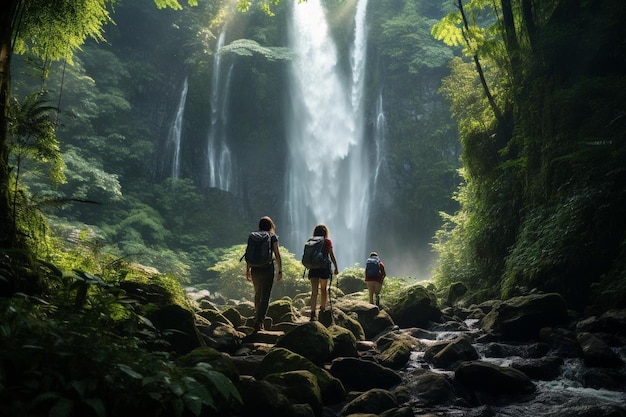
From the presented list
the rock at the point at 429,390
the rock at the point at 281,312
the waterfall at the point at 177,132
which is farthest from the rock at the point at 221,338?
the waterfall at the point at 177,132

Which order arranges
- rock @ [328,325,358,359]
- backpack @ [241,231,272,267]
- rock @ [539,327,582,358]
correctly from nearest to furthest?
rock @ [539,327,582,358] → rock @ [328,325,358,359] → backpack @ [241,231,272,267]

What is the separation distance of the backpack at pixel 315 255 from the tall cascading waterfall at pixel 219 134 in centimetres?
2393

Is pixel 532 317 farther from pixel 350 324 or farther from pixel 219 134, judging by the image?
pixel 219 134

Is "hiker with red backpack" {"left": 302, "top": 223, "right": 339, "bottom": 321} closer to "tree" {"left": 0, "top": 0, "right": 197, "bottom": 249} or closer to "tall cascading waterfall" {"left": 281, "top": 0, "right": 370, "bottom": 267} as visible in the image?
"tree" {"left": 0, "top": 0, "right": 197, "bottom": 249}

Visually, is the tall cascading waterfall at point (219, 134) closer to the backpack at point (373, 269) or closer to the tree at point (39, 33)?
the backpack at point (373, 269)

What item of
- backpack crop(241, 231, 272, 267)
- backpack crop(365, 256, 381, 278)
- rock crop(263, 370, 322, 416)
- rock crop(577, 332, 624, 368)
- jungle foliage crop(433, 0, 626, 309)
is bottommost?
rock crop(263, 370, 322, 416)

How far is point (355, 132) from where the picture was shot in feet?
104

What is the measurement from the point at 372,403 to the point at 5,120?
4532 mm

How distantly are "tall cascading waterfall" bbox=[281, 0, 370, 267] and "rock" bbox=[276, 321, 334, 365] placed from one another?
23210mm

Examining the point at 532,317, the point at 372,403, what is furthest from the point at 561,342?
the point at 372,403

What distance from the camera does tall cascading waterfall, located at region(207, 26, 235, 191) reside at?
99.8 feet

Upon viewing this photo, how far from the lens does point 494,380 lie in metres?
4.95

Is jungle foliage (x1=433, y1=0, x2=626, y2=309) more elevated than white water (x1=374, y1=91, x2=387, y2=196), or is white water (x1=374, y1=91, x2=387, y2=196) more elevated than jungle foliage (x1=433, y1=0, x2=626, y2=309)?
white water (x1=374, y1=91, x2=387, y2=196)

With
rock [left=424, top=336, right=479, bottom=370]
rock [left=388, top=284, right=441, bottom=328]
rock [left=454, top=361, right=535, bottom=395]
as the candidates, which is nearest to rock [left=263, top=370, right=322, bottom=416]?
rock [left=454, top=361, right=535, bottom=395]
